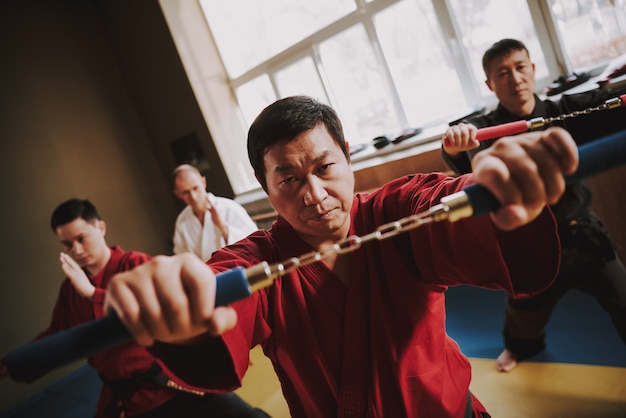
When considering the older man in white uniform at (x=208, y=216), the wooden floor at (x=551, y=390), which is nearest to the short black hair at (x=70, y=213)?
the older man in white uniform at (x=208, y=216)

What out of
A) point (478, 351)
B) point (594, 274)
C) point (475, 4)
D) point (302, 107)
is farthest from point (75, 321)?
point (475, 4)

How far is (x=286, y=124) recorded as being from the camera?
106 cm

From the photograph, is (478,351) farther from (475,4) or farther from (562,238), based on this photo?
(475,4)

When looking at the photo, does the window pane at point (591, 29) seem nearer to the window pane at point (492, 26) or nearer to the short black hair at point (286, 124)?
the window pane at point (492, 26)

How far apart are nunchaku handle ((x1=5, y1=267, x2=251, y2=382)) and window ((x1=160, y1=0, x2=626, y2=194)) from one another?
320 cm

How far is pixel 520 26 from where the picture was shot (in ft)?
9.48

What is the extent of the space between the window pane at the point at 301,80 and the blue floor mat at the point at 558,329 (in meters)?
2.47

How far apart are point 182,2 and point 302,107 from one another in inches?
170

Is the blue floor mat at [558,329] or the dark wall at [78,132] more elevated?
the dark wall at [78,132]

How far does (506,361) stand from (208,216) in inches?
96.0

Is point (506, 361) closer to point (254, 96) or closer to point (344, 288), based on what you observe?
point (344, 288)

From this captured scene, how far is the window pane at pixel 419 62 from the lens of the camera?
3314mm

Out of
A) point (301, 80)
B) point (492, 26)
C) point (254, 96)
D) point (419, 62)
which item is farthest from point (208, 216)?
point (492, 26)

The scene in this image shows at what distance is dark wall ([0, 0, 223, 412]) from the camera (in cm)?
434
